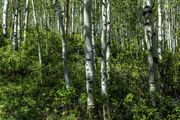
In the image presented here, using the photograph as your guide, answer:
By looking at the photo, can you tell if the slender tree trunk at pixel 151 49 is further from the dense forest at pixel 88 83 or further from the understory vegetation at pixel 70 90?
the understory vegetation at pixel 70 90

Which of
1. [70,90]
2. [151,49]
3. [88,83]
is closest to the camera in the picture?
[70,90]

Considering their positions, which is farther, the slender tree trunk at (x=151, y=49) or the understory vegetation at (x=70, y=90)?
the slender tree trunk at (x=151, y=49)

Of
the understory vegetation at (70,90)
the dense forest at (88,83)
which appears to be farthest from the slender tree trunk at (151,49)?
the understory vegetation at (70,90)

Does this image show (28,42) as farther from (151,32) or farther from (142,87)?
(151,32)

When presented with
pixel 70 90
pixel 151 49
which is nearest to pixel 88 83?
pixel 70 90

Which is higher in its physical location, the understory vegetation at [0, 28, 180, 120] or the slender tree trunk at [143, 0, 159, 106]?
the slender tree trunk at [143, 0, 159, 106]

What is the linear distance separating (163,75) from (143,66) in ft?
3.96

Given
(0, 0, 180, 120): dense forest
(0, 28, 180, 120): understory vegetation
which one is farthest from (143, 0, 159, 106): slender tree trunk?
(0, 28, 180, 120): understory vegetation

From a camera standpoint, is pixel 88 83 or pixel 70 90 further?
pixel 88 83

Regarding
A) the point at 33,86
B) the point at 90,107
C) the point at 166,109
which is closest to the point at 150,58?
the point at 166,109

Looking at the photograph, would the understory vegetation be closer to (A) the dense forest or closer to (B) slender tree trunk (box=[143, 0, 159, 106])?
(A) the dense forest

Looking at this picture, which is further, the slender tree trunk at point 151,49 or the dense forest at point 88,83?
the slender tree trunk at point 151,49

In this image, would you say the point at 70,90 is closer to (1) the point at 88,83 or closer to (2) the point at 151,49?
(1) the point at 88,83

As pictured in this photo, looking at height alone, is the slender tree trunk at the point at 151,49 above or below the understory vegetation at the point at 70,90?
above
